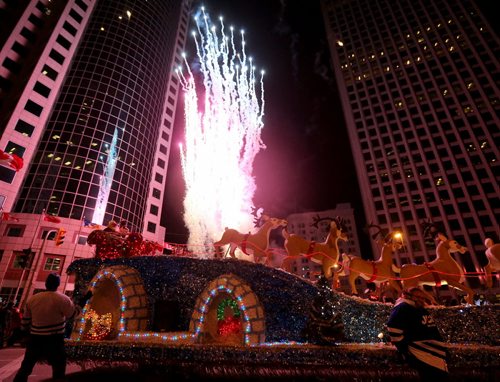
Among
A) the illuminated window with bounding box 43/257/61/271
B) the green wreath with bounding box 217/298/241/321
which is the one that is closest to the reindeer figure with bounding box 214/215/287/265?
the green wreath with bounding box 217/298/241/321

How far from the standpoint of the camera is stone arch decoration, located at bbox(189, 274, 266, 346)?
6.26 meters

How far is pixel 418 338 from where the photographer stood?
402 cm

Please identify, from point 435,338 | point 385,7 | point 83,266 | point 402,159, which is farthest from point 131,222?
point 385,7

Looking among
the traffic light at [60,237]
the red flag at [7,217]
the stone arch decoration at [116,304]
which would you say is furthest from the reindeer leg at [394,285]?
the red flag at [7,217]

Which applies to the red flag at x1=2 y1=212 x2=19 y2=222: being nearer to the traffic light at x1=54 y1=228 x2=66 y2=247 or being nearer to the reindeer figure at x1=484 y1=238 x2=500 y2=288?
the traffic light at x1=54 y1=228 x2=66 y2=247

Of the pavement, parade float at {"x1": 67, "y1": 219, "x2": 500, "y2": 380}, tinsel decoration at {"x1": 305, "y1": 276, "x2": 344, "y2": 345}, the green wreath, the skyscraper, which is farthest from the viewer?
the skyscraper

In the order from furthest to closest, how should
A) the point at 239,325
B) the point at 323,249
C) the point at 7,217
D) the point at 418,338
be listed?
1. the point at 7,217
2. the point at 323,249
3. the point at 239,325
4. the point at 418,338

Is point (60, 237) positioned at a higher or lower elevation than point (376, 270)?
higher

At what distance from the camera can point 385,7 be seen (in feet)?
241

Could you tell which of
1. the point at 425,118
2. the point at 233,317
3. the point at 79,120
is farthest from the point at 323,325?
the point at 425,118

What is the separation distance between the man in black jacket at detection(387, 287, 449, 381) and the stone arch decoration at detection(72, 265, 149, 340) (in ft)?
20.5

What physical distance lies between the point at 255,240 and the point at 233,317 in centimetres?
362

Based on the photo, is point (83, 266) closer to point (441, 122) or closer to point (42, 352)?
point (42, 352)

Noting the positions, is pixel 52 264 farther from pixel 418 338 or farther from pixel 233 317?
pixel 418 338
